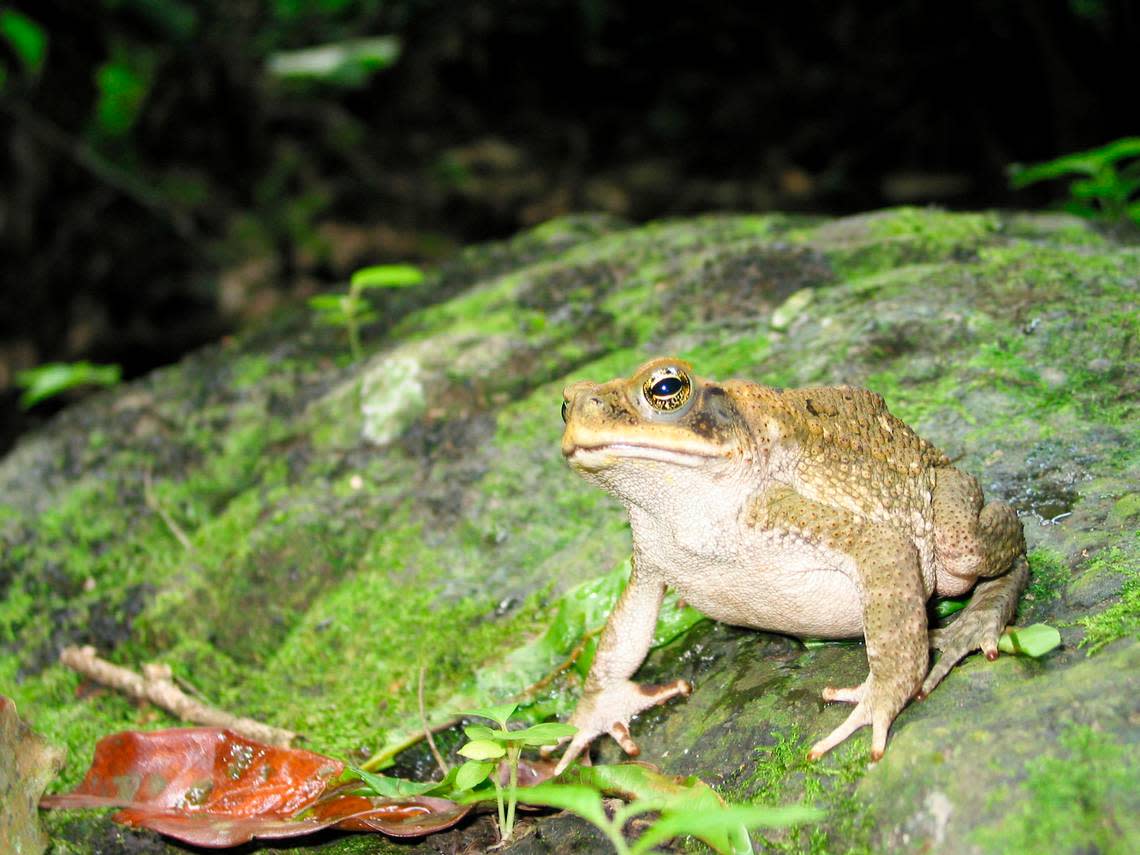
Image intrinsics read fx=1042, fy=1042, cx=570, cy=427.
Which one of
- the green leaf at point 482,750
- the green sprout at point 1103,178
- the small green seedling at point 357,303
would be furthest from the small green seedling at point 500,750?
the green sprout at point 1103,178

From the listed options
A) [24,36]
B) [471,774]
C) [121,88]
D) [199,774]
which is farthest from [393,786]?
[121,88]

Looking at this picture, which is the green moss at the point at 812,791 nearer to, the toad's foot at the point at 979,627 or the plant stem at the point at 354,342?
the toad's foot at the point at 979,627

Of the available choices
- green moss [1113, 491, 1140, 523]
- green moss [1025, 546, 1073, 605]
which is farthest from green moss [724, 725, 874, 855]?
green moss [1113, 491, 1140, 523]

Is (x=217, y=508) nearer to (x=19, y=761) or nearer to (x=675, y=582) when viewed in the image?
(x=19, y=761)

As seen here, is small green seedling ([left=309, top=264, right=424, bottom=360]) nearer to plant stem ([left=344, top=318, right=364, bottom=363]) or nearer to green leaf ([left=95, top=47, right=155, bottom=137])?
Answer: plant stem ([left=344, top=318, right=364, bottom=363])

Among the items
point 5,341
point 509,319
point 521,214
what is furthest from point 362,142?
point 509,319

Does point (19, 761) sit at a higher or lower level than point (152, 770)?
higher
